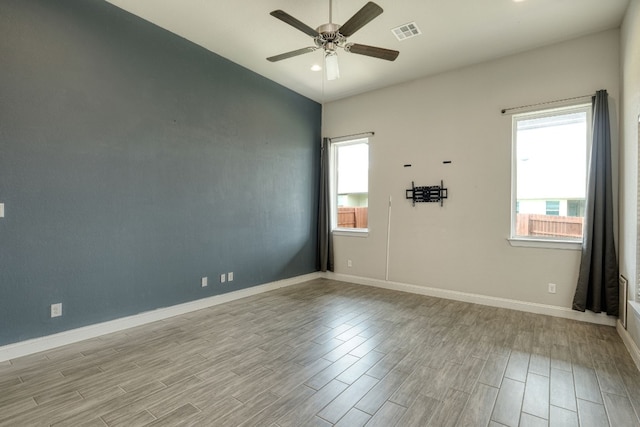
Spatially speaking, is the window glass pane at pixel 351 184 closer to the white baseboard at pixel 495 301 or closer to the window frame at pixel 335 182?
the window frame at pixel 335 182

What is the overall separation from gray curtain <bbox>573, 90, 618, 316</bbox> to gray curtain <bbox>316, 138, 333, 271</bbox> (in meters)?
3.73

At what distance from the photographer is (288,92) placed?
17.8 feet

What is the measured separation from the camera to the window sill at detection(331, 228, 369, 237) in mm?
5561

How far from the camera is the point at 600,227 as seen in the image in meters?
3.46

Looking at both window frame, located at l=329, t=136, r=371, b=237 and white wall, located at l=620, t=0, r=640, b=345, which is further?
window frame, located at l=329, t=136, r=371, b=237

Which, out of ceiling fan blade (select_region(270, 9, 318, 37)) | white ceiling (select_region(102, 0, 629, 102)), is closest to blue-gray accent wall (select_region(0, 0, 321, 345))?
white ceiling (select_region(102, 0, 629, 102))

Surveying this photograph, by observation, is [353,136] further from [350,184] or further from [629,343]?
[629,343]

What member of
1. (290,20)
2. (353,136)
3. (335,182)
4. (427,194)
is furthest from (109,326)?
(353,136)

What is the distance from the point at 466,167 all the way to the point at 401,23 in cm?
218

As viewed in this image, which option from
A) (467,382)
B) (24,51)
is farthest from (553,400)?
(24,51)

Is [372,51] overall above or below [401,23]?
below

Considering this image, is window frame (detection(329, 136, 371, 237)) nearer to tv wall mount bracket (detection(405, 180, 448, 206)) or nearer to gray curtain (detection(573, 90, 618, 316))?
tv wall mount bracket (detection(405, 180, 448, 206))

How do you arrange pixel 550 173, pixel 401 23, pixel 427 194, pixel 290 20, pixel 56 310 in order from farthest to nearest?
1. pixel 427 194
2. pixel 550 173
3. pixel 401 23
4. pixel 56 310
5. pixel 290 20

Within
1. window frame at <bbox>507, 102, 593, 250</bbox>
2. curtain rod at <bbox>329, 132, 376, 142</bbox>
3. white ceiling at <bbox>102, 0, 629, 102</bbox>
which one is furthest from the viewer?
curtain rod at <bbox>329, 132, 376, 142</bbox>
